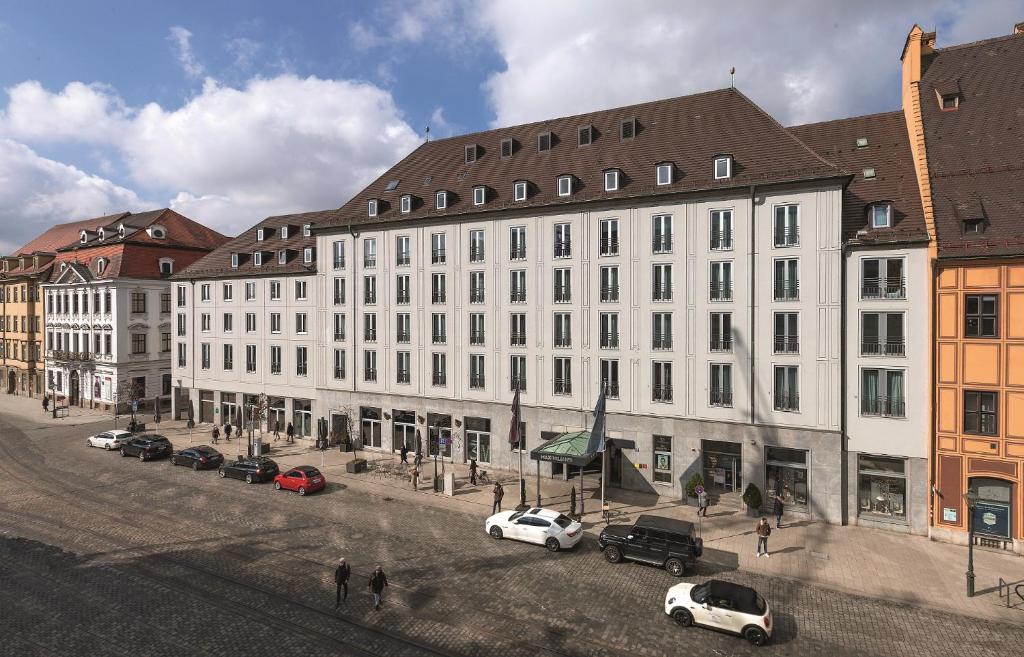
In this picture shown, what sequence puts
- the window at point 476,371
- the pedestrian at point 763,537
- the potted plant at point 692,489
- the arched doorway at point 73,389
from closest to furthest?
the pedestrian at point 763,537
the potted plant at point 692,489
the window at point 476,371
the arched doorway at point 73,389

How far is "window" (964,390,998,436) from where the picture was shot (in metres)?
23.0

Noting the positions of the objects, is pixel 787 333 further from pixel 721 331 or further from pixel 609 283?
pixel 609 283

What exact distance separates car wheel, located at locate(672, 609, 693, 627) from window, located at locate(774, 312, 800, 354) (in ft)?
48.7

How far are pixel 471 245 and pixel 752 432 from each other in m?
19.4

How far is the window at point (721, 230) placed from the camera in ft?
91.9

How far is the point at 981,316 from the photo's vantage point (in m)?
23.3

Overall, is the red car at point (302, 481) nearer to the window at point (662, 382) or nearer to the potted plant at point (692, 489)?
the window at point (662, 382)

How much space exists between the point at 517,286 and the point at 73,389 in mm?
53895

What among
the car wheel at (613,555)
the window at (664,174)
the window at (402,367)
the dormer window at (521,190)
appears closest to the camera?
the car wheel at (613,555)

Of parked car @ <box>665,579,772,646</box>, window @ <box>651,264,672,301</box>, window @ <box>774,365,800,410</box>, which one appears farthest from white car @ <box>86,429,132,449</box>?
window @ <box>774,365,800,410</box>

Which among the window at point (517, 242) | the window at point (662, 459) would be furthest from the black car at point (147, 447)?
the window at point (662, 459)

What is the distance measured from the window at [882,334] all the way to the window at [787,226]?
15.7 ft

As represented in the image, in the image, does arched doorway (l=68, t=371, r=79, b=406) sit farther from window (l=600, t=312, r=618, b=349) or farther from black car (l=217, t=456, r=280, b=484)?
window (l=600, t=312, r=618, b=349)

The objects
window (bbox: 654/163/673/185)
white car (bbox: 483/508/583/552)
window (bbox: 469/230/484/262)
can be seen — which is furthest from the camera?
window (bbox: 469/230/484/262)
